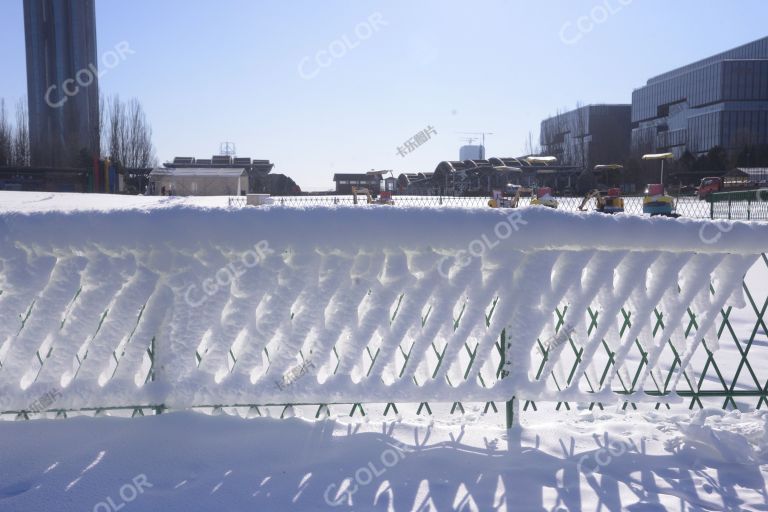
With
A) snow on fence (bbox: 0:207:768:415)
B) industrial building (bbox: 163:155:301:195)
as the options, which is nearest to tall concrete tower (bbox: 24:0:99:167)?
industrial building (bbox: 163:155:301:195)

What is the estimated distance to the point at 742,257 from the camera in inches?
116

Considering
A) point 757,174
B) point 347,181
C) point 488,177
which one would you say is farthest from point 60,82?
point 757,174

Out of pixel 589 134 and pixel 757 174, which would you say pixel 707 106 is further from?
pixel 757 174

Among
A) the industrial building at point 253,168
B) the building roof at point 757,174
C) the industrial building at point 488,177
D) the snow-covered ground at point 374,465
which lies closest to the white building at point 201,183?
the industrial building at point 253,168

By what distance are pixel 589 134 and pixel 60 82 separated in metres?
60.9

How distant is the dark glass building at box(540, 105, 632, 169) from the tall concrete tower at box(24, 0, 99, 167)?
2029 inches

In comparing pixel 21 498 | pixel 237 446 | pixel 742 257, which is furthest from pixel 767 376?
pixel 21 498

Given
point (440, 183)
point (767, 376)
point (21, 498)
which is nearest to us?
point (21, 498)

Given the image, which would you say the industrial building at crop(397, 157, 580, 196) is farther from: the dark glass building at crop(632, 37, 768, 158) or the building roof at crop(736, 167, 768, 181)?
the dark glass building at crop(632, 37, 768, 158)

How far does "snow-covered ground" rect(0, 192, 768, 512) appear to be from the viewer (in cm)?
244

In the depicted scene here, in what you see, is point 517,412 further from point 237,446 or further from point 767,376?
point 767,376

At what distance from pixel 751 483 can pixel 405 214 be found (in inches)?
73.7

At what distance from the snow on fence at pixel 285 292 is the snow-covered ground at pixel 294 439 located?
11mm

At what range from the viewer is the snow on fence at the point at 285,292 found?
2.66 metres
